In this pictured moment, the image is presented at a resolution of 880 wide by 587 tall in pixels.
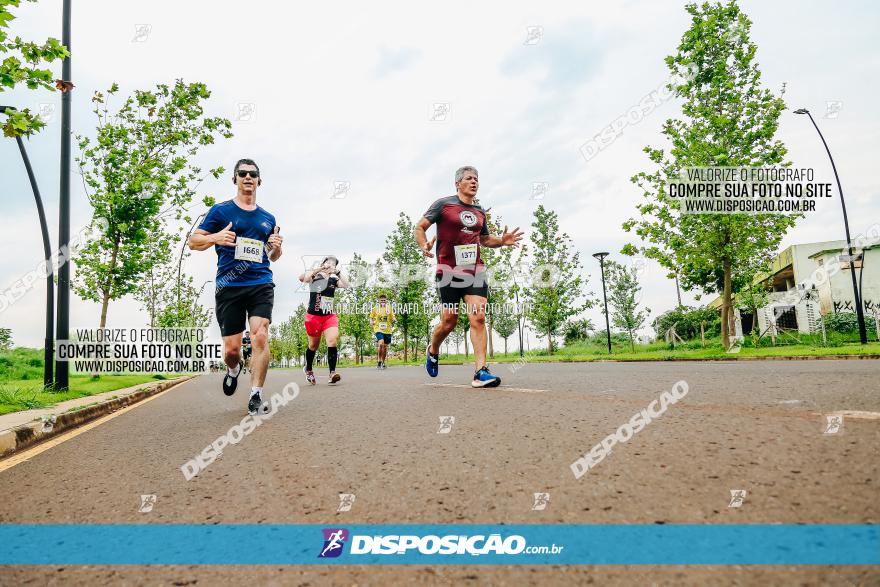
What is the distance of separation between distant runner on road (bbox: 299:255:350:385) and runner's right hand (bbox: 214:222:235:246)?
437 cm

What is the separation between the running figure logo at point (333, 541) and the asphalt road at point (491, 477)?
0.28ft

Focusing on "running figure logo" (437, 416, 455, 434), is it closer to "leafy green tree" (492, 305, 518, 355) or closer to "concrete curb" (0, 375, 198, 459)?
"concrete curb" (0, 375, 198, 459)

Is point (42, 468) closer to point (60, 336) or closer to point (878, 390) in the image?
point (878, 390)

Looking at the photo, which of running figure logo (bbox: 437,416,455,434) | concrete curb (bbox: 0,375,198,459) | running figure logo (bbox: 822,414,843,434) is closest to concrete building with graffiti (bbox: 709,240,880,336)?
running figure logo (bbox: 822,414,843,434)

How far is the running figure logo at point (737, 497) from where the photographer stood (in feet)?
5.60

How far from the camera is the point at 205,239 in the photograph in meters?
5.17

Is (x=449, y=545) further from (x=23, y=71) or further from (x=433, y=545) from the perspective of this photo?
(x=23, y=71)

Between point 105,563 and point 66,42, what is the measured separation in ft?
37.9

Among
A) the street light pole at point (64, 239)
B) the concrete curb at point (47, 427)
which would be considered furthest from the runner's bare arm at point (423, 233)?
the street light pole at point (64, 239)

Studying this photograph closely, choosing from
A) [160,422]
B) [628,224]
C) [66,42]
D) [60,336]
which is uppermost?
[66,42]

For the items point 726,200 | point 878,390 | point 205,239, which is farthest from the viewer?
point 726,200

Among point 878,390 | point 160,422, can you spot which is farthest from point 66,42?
point 878,390

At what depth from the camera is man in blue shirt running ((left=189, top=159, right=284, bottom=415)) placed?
5.34 meters

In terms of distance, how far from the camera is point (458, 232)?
6.91 metres
